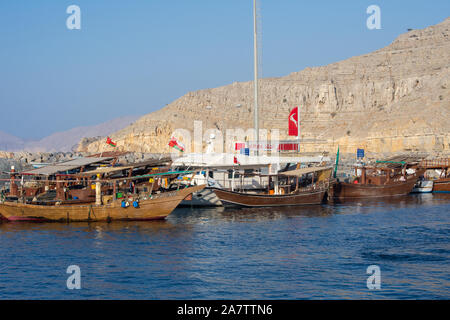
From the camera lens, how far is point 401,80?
128 metres

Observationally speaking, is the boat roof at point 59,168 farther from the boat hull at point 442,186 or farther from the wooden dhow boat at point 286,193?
the boat hull at point 442,186

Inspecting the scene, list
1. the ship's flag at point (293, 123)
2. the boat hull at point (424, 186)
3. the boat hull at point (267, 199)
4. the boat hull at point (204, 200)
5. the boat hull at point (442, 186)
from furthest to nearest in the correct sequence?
1. the boat hull at point (442, 186)
2. the boat hull at point (424, 186)
3. the ship's flag at point (293, 123)
4. the boat hull at point (204, 200)
5. the boat hull at point (267, 199)

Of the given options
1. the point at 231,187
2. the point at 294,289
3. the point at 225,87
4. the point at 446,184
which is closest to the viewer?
the point at 294,289

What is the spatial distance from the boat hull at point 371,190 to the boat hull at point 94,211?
18.5m

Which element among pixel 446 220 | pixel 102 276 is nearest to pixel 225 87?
pixel 446 220

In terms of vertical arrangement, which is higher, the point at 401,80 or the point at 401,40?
the point at 401,40

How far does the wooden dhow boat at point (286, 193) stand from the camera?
38.3 meters

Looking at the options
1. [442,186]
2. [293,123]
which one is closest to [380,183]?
[442,186]

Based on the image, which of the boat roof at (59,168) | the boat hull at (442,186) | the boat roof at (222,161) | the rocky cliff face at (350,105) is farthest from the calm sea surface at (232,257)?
the rocky cliff face at (350,105)

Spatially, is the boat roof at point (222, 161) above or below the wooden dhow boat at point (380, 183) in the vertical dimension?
above

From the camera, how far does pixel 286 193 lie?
40.8 meters

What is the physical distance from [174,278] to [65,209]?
45.0 ft

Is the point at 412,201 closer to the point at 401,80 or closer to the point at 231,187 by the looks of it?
the point at 231,187

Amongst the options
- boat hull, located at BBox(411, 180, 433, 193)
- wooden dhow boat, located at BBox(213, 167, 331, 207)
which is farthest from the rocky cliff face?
wooden dhow boat, located at BBox(213, 167, 331, 207)
